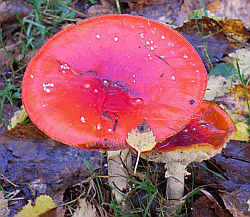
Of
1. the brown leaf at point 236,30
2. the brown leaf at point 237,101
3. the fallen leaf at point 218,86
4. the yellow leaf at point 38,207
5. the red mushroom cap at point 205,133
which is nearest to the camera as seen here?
the red mushroom cap at point 205,133

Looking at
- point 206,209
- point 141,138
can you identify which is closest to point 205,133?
point 206,209

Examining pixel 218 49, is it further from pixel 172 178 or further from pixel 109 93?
pixel 109 93

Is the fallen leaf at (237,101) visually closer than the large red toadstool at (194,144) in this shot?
No

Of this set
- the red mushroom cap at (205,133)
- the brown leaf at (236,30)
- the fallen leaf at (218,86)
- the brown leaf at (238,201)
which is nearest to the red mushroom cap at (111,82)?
the red mushroom cap at (205,133)

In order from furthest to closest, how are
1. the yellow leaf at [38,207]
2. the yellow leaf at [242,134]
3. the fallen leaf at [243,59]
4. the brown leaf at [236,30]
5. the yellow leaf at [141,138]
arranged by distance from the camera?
the brown leaf at [236,30]
the fallen leaf at [243,59]
the yellow leaf at [242,134]
the yellow leaf at [38,207]
the yellow leaf at [141,138]

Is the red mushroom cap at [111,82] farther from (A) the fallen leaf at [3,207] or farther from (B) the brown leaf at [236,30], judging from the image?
(B) the brown leaf at [236,30]

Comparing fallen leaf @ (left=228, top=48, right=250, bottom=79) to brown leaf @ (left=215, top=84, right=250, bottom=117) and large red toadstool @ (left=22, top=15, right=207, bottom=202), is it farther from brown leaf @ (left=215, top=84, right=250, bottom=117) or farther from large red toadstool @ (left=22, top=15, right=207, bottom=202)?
large red toadstool @ (left=22, top=15, right=207, bottom=202)

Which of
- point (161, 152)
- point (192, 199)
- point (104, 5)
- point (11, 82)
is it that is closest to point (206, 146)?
point (161, 152)

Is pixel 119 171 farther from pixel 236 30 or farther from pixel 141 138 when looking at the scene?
pixel 236 30
